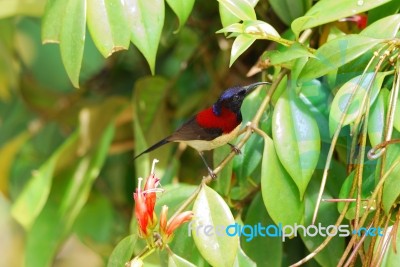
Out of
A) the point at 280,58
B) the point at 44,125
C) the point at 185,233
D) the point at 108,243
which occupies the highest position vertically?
the point at 280,58

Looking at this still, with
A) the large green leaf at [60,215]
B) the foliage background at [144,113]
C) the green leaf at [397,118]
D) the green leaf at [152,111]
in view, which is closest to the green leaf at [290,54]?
the foliage background at [144,113]

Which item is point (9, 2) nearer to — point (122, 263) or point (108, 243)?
point (108, 243)

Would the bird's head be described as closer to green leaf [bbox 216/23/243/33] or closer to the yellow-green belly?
the yellow-green belly

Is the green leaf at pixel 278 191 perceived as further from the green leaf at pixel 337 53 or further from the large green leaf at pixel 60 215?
the large green leaf at pixel 60 215

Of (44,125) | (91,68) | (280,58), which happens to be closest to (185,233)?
(280,58)

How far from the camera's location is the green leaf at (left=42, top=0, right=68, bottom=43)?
979 millimetres

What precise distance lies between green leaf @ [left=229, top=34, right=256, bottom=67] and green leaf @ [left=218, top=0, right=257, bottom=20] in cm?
3

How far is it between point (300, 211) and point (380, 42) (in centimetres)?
22

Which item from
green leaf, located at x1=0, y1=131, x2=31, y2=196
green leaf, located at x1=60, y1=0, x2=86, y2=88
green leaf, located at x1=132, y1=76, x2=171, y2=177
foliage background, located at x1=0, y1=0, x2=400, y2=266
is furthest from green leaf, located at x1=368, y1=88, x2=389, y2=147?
green leaf, located at x1=0, y1=131, x2=31, y2=196

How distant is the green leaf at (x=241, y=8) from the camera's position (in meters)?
0.89

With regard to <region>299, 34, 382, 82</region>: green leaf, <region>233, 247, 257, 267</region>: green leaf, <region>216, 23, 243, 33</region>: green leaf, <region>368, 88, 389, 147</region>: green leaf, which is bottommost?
<region>233, 247, 257, 267</region>: green leaf

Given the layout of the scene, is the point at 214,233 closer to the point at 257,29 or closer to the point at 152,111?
the point at 257,29

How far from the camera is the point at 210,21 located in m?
1.42

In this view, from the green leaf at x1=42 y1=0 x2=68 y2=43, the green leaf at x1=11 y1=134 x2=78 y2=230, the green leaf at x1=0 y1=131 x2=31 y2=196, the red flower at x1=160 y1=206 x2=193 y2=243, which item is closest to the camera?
the red flower at x1=160 y1=206 x2=193 y2=243
